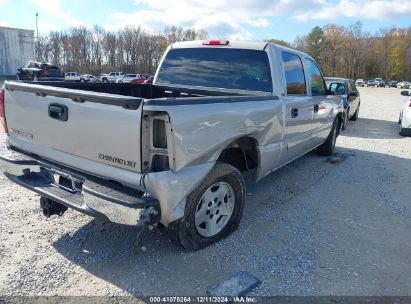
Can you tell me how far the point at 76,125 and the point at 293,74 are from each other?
10.3 feet

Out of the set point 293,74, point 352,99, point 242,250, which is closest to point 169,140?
point 242,250

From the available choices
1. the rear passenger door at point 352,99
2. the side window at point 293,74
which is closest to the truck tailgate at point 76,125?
the side window at point 293,74

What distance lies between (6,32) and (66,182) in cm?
5652

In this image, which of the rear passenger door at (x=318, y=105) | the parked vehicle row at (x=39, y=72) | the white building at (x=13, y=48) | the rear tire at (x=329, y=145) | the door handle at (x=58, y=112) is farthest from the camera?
the white building at (x=13, y=48)

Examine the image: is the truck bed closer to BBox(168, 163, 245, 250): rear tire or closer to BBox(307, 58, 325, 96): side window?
BBox(168, 163, 245, 250): rear tire

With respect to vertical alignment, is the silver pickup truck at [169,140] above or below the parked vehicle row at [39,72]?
below

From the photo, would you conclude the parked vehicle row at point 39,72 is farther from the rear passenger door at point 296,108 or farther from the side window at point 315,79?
the rear passenger door at point 296,108

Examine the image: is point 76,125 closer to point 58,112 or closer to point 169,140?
point 58,112

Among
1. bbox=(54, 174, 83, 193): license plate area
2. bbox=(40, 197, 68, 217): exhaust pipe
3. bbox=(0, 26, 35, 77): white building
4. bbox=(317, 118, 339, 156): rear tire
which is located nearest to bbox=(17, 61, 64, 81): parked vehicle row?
bbox=(0, 26, 35, 77): white building

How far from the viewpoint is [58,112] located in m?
3.21

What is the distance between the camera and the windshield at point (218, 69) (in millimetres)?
4551

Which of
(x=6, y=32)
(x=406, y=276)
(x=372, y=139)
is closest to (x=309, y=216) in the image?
(x=406, y=276)

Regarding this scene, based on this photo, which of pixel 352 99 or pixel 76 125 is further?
pixel 352 99

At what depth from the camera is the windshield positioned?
4.55 meters
